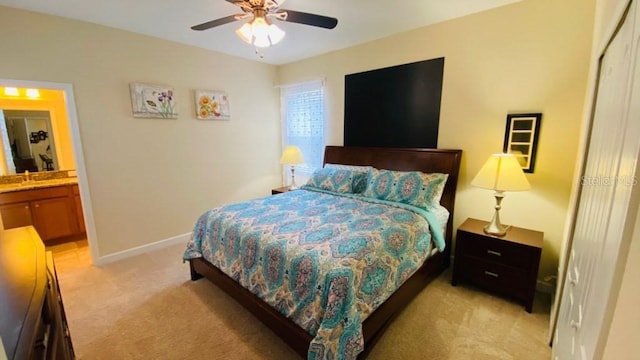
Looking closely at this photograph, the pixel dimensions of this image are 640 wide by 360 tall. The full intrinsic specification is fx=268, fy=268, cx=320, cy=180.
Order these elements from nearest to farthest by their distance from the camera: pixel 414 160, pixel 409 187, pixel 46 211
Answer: pixel 409 187, pixel 414 160, pixel 46 211

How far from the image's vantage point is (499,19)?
8.06ft

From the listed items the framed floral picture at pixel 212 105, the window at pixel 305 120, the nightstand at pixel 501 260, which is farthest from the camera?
the window at pixel 305 120

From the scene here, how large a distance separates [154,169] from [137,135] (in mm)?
446

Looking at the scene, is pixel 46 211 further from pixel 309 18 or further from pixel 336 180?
pixel 309 18

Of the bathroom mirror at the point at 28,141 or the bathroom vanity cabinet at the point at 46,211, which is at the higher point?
the bathroom mirror at the point at 28,141

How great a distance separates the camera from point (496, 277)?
2.33m

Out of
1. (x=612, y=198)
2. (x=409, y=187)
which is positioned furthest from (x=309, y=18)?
(x=612, y=198)

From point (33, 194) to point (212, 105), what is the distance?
244 cm

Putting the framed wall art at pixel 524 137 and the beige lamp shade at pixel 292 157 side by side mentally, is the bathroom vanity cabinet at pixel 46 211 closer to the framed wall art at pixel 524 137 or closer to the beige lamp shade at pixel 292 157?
the beige lamp shade at pixel 292 157

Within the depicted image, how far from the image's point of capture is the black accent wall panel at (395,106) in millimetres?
2961

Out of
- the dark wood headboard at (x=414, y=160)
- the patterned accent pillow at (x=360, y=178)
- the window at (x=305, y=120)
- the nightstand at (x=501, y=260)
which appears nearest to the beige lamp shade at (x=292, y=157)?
the window at (x=305, y=120)

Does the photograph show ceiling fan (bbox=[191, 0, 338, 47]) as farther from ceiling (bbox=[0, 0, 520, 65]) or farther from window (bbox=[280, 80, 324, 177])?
window (bbox=[280, 80, 324, 177])

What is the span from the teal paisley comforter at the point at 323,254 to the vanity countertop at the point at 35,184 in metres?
2.41

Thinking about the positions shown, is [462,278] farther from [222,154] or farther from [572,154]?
[222,154]
